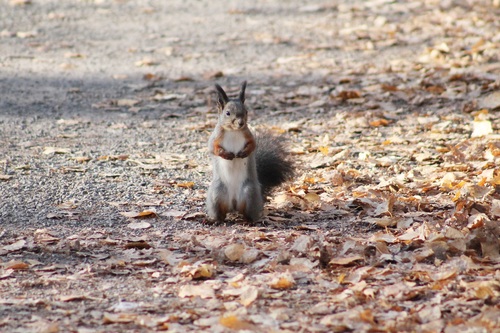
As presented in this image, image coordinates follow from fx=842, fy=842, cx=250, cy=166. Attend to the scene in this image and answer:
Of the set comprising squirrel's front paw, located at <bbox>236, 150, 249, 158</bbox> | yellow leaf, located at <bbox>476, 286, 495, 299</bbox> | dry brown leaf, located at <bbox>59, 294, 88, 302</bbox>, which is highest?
squirrel's front paw, located at <bbox>236, 150, 249, 158</bbox>

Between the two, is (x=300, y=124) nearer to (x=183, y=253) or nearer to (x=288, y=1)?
(x=183, y=253)

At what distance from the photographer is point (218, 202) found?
4578mm

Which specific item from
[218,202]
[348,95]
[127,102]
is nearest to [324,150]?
[348,95]

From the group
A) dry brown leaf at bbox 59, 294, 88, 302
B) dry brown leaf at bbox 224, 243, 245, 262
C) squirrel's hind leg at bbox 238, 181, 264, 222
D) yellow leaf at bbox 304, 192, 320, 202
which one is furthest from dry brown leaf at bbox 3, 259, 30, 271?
yellow leaf at bbox 304, 192, 320, 202

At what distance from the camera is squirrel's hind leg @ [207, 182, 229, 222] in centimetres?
458

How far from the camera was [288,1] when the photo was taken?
1284 cm

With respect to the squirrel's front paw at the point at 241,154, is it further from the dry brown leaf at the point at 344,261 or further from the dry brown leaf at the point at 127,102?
the dry brown leaf at the point at 127,102

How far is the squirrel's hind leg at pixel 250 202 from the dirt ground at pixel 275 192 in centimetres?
10

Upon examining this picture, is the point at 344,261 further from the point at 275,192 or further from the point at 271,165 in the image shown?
the point at 275,192

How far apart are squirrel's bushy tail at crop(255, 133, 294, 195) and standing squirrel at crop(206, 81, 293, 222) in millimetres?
159

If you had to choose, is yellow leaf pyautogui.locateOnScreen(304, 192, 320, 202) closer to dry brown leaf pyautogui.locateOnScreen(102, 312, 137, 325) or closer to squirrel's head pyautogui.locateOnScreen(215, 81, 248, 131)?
squirrel's head pyautogui.locateOnScreen(215, 81, 248, 131)

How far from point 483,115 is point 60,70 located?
456 centimetres

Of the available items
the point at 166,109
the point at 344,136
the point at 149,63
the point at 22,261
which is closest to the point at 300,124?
the point at 344,136

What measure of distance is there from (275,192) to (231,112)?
35.6 inches
